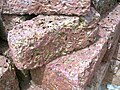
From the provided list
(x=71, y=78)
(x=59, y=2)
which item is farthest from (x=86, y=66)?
(x=59, y=2)

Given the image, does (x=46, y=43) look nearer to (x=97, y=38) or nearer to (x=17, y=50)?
(x=17, y=50)

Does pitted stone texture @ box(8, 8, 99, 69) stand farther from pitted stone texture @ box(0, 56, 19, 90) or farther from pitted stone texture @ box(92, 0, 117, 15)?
pitted stone texture @ box(92, 0, 117, 15)

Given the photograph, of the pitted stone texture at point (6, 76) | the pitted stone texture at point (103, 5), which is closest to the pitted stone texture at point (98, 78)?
the pitted stone texture at point (103, 5)

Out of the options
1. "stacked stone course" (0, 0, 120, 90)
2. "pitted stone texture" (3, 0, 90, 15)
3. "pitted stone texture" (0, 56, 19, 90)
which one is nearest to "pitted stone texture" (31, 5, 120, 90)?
"stacked stone course" (0, 0, 120, 90)

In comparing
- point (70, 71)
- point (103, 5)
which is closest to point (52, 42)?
point (70, 71)

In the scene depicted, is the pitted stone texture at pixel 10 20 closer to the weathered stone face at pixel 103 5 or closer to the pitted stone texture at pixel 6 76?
→ the pitted stone texture at pixel 6 76

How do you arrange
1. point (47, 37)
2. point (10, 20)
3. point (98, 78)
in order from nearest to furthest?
point (47, 37) < point (10, 20) < point (98, 78)

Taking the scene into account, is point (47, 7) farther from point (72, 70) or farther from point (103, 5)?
point (103, 5)
